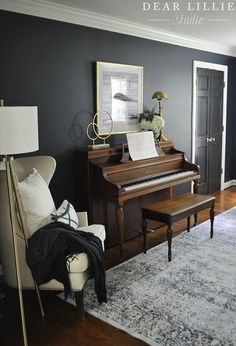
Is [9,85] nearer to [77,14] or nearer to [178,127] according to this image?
[77,14]

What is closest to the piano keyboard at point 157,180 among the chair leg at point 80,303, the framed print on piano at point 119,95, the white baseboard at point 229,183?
the framed print on piano at point 119,95

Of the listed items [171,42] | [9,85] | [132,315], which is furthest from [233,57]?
[132,315]

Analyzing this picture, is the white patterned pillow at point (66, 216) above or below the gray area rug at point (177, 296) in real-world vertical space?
above

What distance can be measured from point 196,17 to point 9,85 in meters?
2.27

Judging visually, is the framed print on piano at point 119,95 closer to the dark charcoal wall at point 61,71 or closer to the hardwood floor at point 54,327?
the dark charcoal wall at point 61,71

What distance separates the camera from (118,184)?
3.63m

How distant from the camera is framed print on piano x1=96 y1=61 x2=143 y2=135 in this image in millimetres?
3988

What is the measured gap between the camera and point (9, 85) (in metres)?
3.16

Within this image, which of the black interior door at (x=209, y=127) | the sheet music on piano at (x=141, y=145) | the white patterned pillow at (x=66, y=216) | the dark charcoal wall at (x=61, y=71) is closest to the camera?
the white patterned pillow at (x=66, y=216)

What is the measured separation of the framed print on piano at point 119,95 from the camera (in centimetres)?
399

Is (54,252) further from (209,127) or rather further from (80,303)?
(209,127)

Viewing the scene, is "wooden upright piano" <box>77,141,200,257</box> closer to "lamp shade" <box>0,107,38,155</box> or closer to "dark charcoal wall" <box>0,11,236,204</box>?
"dark charcoal wall" <box>0,11,236,204</box>

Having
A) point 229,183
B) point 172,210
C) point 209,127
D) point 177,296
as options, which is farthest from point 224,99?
point 177,296

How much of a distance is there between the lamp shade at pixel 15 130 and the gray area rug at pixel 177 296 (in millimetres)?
1373
